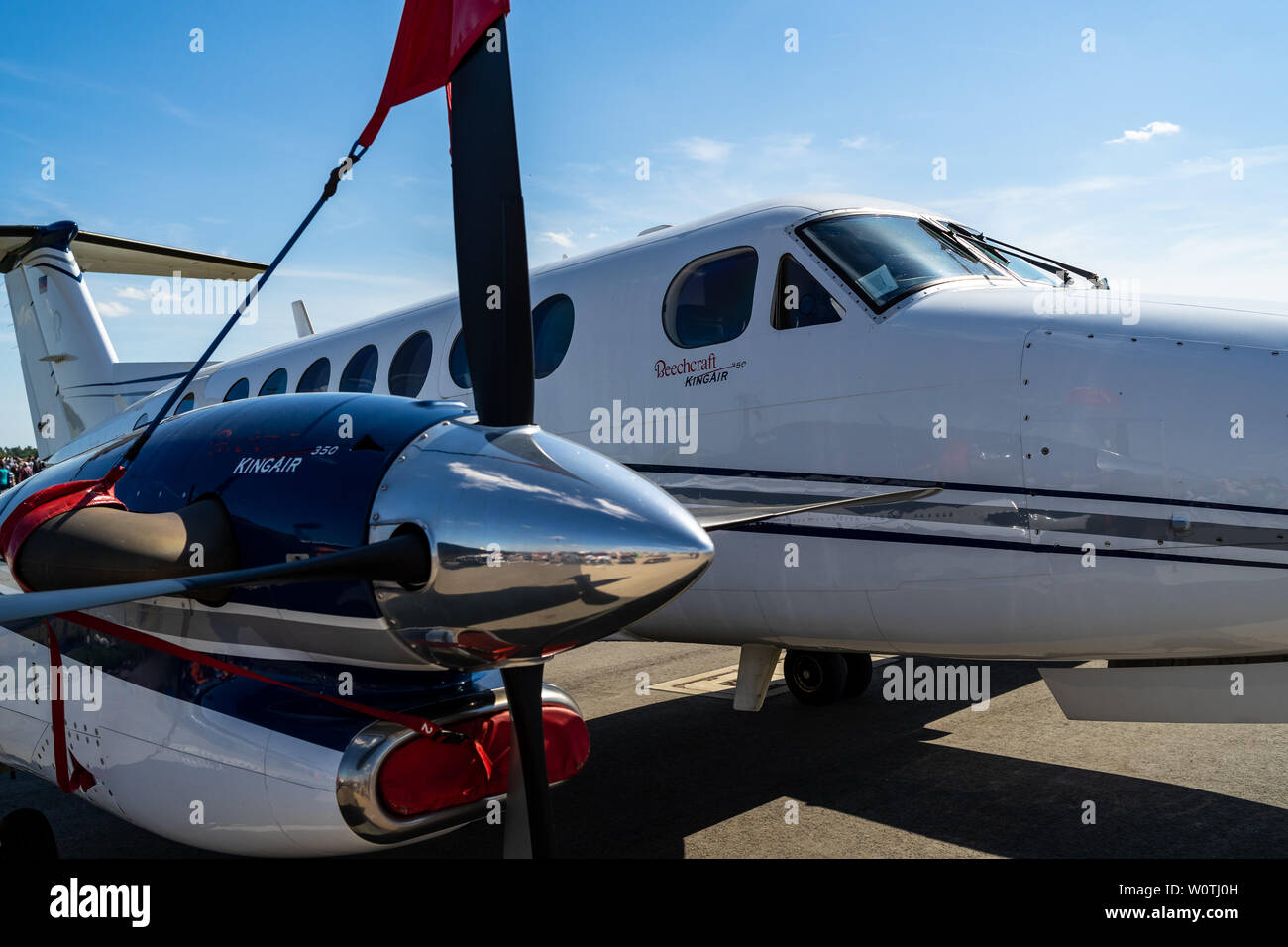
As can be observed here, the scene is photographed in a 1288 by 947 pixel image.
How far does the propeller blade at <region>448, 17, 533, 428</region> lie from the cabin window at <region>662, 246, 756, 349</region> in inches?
69.0

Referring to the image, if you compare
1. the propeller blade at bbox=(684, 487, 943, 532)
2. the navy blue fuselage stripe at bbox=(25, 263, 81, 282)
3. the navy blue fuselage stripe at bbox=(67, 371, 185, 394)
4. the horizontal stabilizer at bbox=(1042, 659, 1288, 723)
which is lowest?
the horizontal stabilizer at bbox=(1042, 659, 1288, 723)

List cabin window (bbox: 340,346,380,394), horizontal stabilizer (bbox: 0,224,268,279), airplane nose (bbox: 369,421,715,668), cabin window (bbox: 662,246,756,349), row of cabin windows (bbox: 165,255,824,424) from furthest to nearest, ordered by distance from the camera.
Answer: horizontal stabilizer (bbox: 0,224,268,279) → cabin window (bbox: 340,346,380,394) → cabin window (bbox: 662,246,756,349) → row of cabin windows (bbox: 165,255,824,424) → airplane nose (bbox: 369,421,715,668)

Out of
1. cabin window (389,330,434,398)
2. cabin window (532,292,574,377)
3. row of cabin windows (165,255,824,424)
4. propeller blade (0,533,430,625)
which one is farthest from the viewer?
cabin window (389,330,434,398)

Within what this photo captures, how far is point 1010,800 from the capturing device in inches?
212

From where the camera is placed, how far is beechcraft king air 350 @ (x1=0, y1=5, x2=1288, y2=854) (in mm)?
3201

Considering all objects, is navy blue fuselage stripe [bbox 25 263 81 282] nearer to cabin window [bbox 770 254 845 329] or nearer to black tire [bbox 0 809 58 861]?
black tire [bbox 0 809 58 861]

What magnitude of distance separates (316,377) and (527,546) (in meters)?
5.50

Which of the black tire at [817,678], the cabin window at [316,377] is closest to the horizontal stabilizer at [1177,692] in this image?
the black tire at [817,678]

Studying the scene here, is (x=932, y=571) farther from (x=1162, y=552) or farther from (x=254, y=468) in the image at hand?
(x=254, y=468)

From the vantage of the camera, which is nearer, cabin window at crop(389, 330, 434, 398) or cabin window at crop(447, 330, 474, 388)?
cabin window at crop(447, 330, 474, 388)

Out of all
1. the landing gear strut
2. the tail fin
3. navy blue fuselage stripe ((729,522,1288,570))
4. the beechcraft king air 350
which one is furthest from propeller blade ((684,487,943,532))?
the tail fin

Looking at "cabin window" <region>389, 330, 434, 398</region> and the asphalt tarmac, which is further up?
"cabin window" <region>389, 330, 434, 398</region>

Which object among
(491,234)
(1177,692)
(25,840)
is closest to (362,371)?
(25,840)
